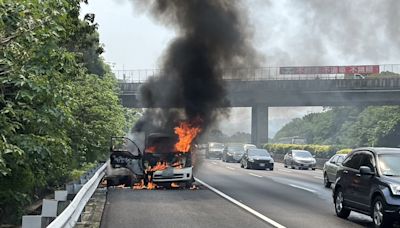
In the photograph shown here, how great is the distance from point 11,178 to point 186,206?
5.12m

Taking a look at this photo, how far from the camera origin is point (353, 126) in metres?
76.3

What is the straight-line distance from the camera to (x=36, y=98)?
771 centimetres

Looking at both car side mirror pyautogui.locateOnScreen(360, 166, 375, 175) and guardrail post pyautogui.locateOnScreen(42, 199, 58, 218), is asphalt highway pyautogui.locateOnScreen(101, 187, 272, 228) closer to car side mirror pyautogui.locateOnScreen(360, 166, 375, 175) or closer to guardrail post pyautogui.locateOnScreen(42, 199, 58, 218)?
car side mirror pyautogui.locateOnScreen(360, 166, 375, 175)

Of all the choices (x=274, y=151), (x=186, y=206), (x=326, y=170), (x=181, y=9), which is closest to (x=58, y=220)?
(x=186, y=206)

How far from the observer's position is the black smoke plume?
914 inches

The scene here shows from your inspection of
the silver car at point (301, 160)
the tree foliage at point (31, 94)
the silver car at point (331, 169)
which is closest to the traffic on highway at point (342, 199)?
the silver car at point (331, 169)

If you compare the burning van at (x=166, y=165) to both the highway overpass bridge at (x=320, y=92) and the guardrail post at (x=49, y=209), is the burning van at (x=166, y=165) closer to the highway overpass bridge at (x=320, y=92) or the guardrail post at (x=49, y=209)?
the guardrail post at (x=49, y=209)

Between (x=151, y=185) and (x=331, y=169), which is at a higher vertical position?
(x=331, y=169)

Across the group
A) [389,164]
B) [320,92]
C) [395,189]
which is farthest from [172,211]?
[320,92]

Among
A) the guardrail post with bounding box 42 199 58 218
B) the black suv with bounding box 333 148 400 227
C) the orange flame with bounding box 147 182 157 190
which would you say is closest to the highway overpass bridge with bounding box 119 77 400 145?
the orange flame with bounding box 147 182 157 190

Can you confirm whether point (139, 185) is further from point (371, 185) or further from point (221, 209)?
point (371, 185)

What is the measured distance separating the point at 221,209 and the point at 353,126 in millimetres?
66959

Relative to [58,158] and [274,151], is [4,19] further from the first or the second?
[274,151]

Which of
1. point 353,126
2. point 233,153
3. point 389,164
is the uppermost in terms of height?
point 353,126
